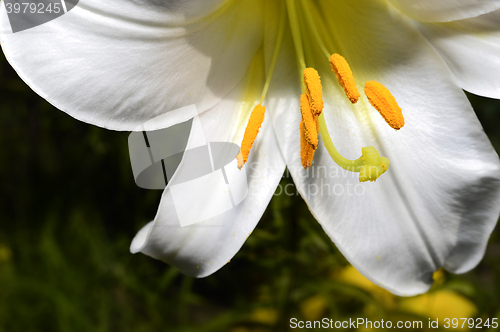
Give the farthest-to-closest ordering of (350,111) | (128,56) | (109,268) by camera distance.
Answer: (109,268) < (350,111) < (128,56)

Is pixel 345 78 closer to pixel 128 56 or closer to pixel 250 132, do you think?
pixel 250 132

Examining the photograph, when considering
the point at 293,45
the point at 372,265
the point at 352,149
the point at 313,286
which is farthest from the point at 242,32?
the point at 313,286

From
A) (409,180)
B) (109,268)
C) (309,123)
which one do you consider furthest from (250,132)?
(109,268)

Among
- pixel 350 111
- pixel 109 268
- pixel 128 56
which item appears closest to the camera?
pixel 128 56

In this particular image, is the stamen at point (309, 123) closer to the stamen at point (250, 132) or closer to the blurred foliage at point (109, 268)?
the stamen at point (250, 132)

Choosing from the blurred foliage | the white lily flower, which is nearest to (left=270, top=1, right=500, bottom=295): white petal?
the white lily flower

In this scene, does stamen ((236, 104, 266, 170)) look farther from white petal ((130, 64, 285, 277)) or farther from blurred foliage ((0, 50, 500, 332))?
blurred foliage ((0, 50, 500, 332))

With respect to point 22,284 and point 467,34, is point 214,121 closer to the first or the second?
point 467,34
